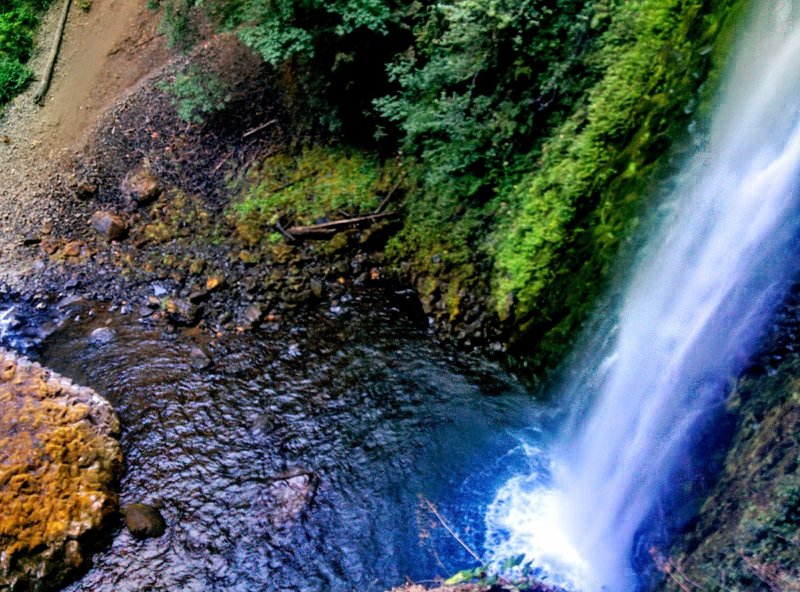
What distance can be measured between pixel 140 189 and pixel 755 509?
10.2 m

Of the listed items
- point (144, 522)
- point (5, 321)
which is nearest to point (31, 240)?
point (5, 321)

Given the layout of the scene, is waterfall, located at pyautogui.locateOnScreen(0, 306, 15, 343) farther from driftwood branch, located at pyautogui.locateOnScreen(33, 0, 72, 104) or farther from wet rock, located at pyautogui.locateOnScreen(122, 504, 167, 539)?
driftwood branch, located at pyautogui.locateOnScreen(33, 0, 72, 104)

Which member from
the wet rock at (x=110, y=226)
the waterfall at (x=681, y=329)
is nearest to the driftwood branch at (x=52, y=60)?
the wet rock at (x=110, y=226)

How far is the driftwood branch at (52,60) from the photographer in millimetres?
11680

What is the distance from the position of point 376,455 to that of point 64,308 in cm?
620

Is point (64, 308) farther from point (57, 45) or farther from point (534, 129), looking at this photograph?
point (534, 129)

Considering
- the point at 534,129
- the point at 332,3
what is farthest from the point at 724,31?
the point at 332,3

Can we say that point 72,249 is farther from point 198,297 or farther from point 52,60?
point 52,60

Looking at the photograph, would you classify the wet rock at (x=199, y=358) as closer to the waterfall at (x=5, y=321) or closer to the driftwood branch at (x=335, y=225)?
the driftwood branch at (x=335, y=225)

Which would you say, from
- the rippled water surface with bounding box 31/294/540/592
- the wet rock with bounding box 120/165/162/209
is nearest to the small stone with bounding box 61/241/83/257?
the wet rock with bounding box 120/165/162/209

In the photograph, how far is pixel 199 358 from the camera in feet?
27.9

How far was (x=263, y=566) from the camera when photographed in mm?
6273

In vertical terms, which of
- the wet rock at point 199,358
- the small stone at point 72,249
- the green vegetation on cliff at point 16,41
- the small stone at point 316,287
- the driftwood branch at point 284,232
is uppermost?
the green vegetation on cliff at point 16,41

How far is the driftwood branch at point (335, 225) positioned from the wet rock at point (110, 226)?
3217mm
